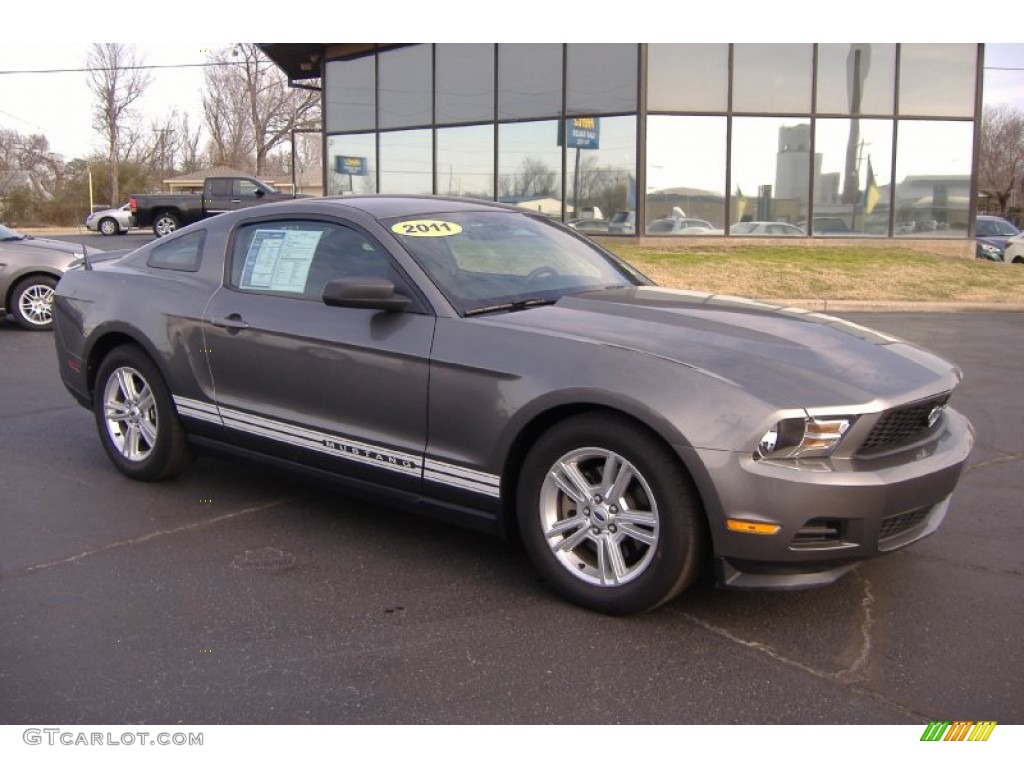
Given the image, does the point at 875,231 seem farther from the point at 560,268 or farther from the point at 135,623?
the point at 135,623

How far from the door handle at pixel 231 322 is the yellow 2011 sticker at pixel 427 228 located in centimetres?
92

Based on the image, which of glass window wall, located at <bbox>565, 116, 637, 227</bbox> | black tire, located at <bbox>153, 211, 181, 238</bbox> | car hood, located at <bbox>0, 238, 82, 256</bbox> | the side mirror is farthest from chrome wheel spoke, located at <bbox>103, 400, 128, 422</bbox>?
black tire, located at <bbox>153, 211, 181, 238</bbox>

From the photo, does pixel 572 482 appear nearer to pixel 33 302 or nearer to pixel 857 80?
pixel 33 302

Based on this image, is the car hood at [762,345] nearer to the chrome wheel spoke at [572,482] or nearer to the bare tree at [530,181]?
the chrome wheel spoke at [572,482]

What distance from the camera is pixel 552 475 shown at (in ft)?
12.2

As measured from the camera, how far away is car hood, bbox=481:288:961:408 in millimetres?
3467

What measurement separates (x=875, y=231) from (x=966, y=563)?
56.7 ft

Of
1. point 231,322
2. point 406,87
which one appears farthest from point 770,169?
point 231,322

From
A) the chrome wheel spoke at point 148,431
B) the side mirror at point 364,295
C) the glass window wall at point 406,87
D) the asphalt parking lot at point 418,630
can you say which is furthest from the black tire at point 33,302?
the glass window wall at point 406,87

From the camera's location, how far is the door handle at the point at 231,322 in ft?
15.6

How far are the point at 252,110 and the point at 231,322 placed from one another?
62230 mm

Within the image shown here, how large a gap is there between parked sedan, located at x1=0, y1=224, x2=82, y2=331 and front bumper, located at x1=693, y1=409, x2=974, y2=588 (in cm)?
997

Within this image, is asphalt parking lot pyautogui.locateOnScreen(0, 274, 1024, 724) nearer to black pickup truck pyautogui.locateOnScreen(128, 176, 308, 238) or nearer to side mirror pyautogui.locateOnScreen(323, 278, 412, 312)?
side mirror pyautogui.locateOnScreen(323, 278, 412, 312)

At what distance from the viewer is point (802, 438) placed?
11.0ft
